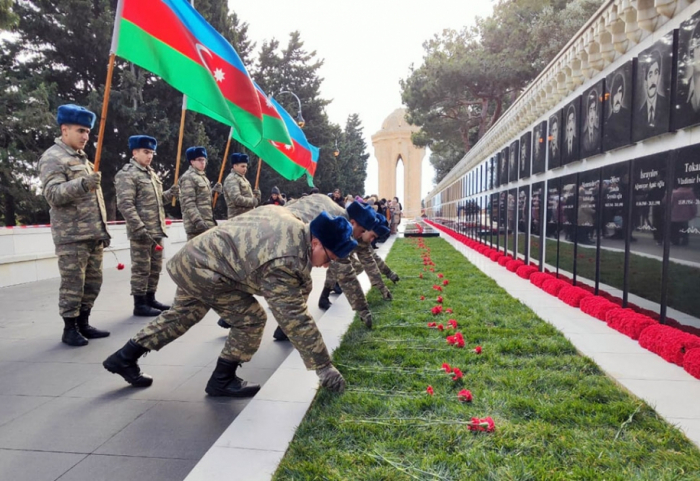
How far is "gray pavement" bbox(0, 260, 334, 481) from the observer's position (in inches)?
100

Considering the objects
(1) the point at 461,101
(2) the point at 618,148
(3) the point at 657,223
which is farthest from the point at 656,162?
(1) the point at 461,101

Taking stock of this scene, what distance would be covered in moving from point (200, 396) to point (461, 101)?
28.3m

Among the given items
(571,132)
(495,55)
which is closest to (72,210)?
(571,132)

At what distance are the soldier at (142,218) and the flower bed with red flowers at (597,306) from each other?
16.6ft

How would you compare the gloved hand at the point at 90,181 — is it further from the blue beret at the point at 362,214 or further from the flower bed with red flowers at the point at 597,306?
the flower bed with red flowers at the point at 597,306

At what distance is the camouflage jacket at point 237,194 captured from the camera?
6.79 m

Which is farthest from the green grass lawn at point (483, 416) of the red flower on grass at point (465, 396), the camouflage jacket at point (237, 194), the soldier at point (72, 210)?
the camouflage jacket at point (237, 194)

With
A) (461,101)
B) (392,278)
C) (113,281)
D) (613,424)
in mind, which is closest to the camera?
(613,424)

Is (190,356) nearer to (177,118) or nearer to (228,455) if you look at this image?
(228,455)

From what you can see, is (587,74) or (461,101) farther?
(461,101)

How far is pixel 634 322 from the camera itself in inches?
182

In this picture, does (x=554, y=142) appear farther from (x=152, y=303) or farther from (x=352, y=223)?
(x=152, y=303)

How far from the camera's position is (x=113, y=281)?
342 inches

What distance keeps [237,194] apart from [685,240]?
5.16m
